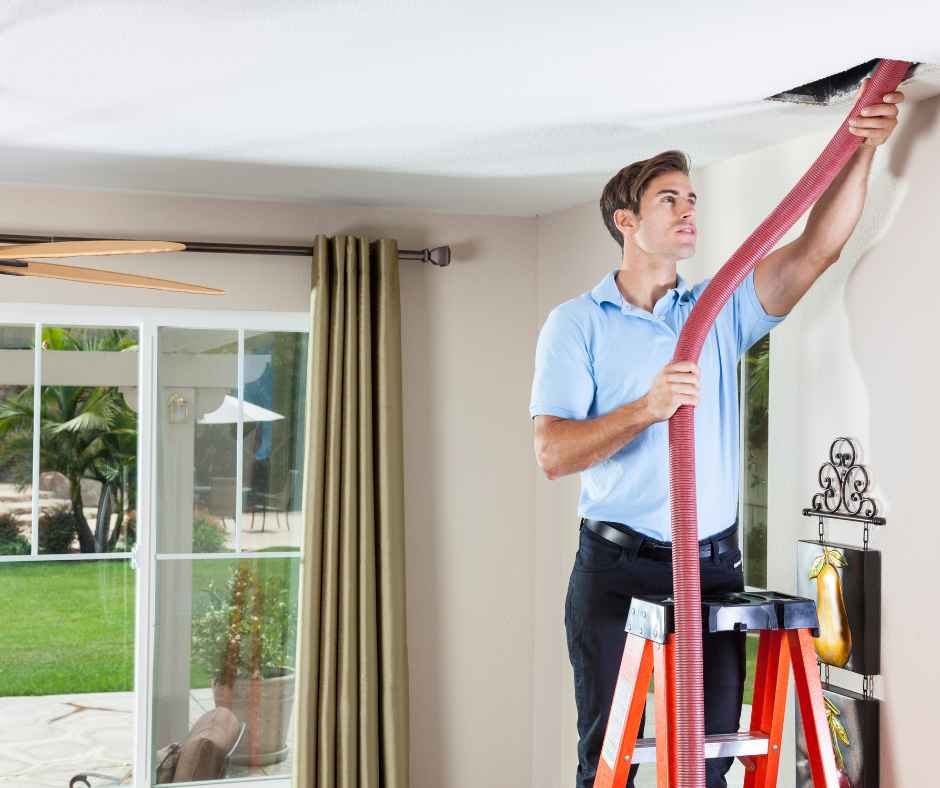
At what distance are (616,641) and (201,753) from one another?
2338 millimetres

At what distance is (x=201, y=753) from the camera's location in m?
4.48

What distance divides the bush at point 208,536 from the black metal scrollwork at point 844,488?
238 cm

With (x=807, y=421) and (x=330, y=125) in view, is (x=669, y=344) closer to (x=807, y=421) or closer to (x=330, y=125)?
(x=807, y=421)

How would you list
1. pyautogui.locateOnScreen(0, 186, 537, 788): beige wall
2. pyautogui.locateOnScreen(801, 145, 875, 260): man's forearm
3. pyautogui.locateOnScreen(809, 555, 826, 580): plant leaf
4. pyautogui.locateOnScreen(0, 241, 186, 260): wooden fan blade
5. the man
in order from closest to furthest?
pyautogui.locateOnScreen(0, 241, 186, 260): wooden fan blade
pyautogui.locateOnScreen(801, 145, 875, 260): man's forearm
the man
pyautogui.locateOnScreen(809, 555, 826, 580): plant leaf
pyautogui.locateOnScreen(0, 186, 537, 788): beige wall

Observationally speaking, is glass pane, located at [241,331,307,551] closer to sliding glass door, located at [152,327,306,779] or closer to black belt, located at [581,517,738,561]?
sliding glass door, located at [152,327,306,779]

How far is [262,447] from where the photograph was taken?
4547mm

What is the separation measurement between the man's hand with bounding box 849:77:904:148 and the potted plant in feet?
9.67

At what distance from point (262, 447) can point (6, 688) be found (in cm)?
270

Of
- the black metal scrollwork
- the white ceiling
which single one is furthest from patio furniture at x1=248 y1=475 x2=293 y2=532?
the black metal scrollwork

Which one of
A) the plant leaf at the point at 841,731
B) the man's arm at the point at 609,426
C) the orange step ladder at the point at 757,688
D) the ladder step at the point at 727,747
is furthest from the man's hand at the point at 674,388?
the plant leaf at the point at 841,731

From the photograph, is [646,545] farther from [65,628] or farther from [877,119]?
[65,628]

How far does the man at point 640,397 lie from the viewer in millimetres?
2719

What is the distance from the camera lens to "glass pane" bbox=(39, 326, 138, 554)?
447cm

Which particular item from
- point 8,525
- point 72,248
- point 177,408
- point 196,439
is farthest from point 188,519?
point 72,248
